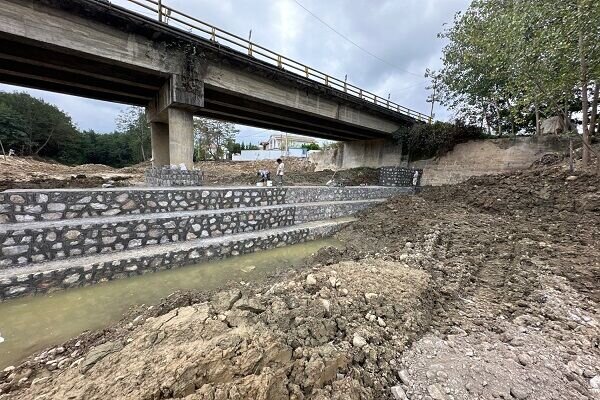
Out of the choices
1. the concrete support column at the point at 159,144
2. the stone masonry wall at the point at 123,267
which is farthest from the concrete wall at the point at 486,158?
the concrete support column at the point at 159,144

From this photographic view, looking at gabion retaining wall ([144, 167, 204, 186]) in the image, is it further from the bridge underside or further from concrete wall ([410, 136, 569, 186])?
concrete wall ([410, 136, 569, 186])

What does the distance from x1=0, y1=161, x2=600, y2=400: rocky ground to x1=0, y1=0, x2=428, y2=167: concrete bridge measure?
7330 millimetres

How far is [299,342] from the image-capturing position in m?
2.13

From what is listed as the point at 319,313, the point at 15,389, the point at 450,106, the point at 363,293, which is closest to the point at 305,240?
the point at 363,293

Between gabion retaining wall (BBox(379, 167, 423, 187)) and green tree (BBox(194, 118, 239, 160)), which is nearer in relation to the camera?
gabion retaining wall (BBox(379, 167, 423, 187))

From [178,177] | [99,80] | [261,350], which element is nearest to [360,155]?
[178,177]

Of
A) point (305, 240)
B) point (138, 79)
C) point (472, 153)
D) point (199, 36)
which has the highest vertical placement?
point (199, 36)

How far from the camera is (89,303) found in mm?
3377

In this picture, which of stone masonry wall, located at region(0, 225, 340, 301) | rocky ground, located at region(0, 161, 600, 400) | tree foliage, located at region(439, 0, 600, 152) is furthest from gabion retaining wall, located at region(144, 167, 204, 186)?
tree foliage, located at region(439, 0, 600, 152)

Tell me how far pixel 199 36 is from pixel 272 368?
9.75 metres

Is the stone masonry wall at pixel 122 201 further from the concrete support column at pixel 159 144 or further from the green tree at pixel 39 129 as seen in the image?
the green tree at pixel 39 129

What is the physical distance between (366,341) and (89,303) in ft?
12.1

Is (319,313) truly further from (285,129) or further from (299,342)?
(285,129)

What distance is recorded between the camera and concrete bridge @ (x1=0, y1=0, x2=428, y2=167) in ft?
20.2
